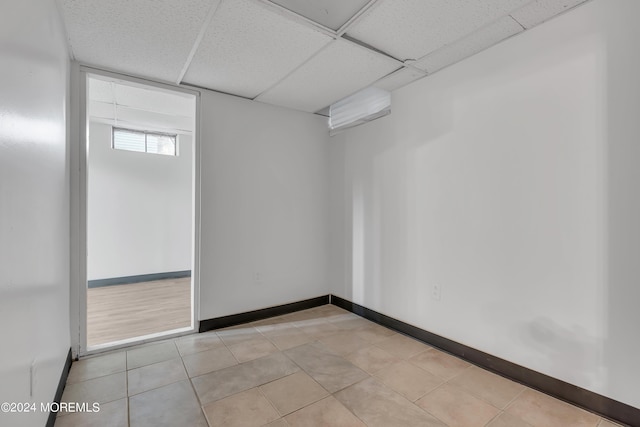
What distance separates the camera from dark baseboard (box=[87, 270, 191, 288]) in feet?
14.5

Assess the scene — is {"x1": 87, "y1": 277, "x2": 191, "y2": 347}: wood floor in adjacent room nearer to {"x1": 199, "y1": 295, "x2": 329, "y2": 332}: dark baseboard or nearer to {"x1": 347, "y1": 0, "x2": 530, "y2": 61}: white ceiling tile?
{"x1": 199, "y1": 295, "x2": 329, "y2": 332}: dark baseboard

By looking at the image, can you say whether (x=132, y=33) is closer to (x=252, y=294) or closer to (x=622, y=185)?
(x=252, y=294)

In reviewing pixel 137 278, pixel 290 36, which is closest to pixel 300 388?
pixel 290 36

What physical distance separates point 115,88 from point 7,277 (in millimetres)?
2841

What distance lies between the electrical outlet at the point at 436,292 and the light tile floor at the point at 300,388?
438 millimetres

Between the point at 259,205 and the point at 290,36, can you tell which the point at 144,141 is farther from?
the point at 290,36

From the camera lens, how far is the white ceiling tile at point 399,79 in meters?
2.48

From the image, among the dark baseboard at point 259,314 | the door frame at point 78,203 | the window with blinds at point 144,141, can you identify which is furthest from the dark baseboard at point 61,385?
the window with blinds at point 144,141

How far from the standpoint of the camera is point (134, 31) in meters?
1.89

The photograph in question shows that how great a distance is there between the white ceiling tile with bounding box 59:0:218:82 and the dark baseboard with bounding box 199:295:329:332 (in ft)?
7.66

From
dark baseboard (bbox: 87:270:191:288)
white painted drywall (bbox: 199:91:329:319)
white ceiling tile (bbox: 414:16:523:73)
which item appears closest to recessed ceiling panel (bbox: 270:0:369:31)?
white ceiling tile (bbox: 414:16:523:73)

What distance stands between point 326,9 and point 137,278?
4.86 metres

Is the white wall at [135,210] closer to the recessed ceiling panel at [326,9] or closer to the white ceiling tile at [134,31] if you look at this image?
the white ceiling tile at [134,31]

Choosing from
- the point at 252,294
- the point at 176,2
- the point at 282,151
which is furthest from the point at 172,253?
the point at 176,2
